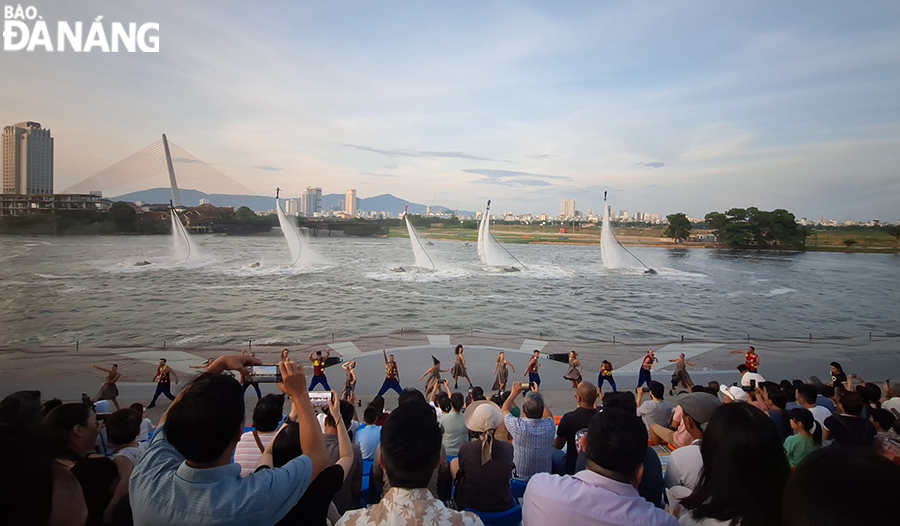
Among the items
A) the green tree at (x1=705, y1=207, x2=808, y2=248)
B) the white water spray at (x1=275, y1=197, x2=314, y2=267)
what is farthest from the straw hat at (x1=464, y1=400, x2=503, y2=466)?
the green tree at (x1=705, y1=207, x2=808, y2=248)

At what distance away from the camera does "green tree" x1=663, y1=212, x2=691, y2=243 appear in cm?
4359

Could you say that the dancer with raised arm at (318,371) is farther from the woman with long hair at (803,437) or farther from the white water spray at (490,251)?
the white water spray at (490,251)

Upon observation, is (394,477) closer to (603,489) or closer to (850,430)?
(603,489)

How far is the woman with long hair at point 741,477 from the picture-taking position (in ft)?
6.39

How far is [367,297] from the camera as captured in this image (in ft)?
92.5

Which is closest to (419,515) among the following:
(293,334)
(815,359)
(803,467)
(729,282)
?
(803,467)

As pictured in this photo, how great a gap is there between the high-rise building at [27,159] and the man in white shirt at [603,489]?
34.1m

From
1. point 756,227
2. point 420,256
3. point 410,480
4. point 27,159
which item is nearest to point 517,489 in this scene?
point 410,480

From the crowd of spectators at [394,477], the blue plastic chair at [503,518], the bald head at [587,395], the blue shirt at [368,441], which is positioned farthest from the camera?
the bald head at [587,395]

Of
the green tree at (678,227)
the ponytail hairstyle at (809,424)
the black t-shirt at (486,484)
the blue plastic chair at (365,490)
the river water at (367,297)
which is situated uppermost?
the green tree at (678,227)

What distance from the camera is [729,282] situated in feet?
120

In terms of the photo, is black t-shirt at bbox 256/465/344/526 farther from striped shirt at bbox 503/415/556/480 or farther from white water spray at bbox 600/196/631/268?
white water spray at bbox 600/196/631/268

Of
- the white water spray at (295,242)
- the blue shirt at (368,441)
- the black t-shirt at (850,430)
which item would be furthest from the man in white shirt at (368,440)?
the white water spray at (295,242)

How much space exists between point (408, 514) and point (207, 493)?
0.78 meters
